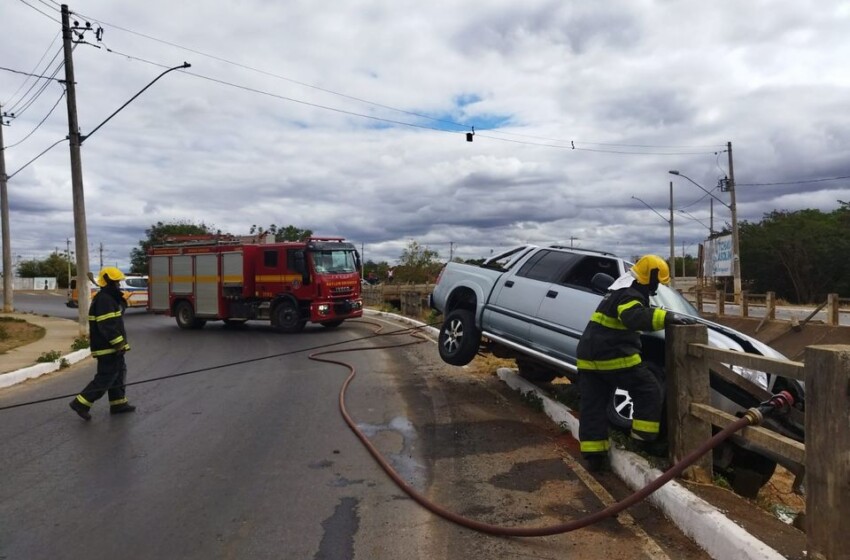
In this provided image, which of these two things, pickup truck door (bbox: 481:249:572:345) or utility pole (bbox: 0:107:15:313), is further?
utility pole (bbox: 0:107:15:313)

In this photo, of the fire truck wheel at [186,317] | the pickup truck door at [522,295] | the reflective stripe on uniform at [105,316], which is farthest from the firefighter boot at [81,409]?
the fire truck wheel at [186,317]

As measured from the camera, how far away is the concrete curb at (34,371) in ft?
33.3

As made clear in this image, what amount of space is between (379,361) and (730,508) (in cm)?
872

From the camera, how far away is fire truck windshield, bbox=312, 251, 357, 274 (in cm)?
1825

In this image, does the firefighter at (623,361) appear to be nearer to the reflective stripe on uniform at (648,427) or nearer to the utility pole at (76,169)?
the reflective stripe on uniform at (648,427)

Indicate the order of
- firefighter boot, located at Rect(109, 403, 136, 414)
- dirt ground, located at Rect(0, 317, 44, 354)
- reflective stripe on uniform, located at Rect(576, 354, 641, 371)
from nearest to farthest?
reflective stripe on uniform, located at Rect(576, 354, 641, 371) < firefighter boot, located at Rect(109, 403, 136, 414) < dirt ground, located at Rect(0, 317, 44, 354)

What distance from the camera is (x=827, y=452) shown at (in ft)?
10.9

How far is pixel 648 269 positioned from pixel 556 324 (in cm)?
202

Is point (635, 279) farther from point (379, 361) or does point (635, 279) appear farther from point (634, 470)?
point (379, 361)

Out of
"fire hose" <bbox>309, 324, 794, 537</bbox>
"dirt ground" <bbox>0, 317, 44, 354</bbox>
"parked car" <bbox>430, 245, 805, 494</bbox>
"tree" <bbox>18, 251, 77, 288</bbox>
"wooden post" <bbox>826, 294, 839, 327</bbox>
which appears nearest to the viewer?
"fire hose" <bbox>309, 324, 794, 537</bbox>

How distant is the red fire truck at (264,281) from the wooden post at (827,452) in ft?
50.8

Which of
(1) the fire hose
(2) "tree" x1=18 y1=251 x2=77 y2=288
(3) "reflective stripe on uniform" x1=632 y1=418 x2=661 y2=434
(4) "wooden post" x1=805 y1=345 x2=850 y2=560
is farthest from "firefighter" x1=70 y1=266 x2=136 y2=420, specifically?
(2) "tree" x1=18 y1=251 x2=77 y2=288

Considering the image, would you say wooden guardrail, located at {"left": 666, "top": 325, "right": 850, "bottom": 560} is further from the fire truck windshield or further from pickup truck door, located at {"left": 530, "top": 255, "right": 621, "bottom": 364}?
the fire truck windshield

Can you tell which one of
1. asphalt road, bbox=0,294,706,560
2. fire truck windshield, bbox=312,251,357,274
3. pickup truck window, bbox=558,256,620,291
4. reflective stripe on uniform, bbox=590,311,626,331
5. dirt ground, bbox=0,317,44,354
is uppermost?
fire truck windshield, bbox=312,251,357,274
